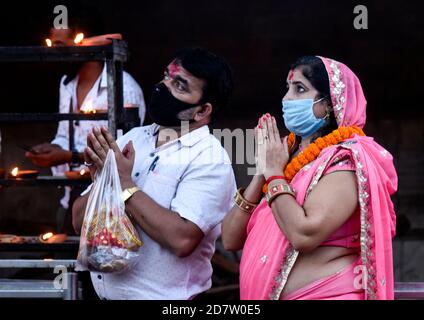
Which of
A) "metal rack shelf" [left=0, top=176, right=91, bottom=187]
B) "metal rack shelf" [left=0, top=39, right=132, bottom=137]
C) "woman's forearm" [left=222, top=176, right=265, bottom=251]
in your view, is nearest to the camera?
"woman's forearm" [left=222, top=176, right=265, bottom=251]

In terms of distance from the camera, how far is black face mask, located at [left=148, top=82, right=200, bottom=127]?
379cm

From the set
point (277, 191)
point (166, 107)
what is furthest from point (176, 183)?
point (277, 191)

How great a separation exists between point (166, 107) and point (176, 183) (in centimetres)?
31

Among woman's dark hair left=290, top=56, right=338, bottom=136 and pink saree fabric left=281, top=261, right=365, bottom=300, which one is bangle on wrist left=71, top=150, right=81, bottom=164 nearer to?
woman's dark hair left=290, top=56, right=338, bottom=136

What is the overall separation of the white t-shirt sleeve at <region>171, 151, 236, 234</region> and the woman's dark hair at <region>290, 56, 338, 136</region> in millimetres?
519

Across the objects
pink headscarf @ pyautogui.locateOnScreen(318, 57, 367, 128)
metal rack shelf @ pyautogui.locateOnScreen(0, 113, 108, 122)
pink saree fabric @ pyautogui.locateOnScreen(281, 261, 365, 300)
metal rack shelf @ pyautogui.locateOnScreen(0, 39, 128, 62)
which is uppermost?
metal rack shelf @ pyautogui.locateOnScreen(0, 39, 128, 62)

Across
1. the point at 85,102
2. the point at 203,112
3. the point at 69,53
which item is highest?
the point at 69,53

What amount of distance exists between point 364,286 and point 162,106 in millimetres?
1117

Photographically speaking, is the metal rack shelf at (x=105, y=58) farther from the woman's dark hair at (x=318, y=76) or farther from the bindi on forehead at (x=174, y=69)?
the woman's dark hair at (x=318, y=76)

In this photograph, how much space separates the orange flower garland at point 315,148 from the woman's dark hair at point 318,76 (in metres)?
0.08

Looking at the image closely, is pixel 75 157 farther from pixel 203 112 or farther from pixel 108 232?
pixel 108 232

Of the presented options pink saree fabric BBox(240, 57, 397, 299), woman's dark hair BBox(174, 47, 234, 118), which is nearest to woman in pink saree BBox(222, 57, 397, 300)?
pink saree fabric BBox(240, 57, 397, 299)

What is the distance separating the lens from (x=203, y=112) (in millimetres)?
3844

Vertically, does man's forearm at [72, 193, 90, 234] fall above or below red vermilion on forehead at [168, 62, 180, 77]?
below
